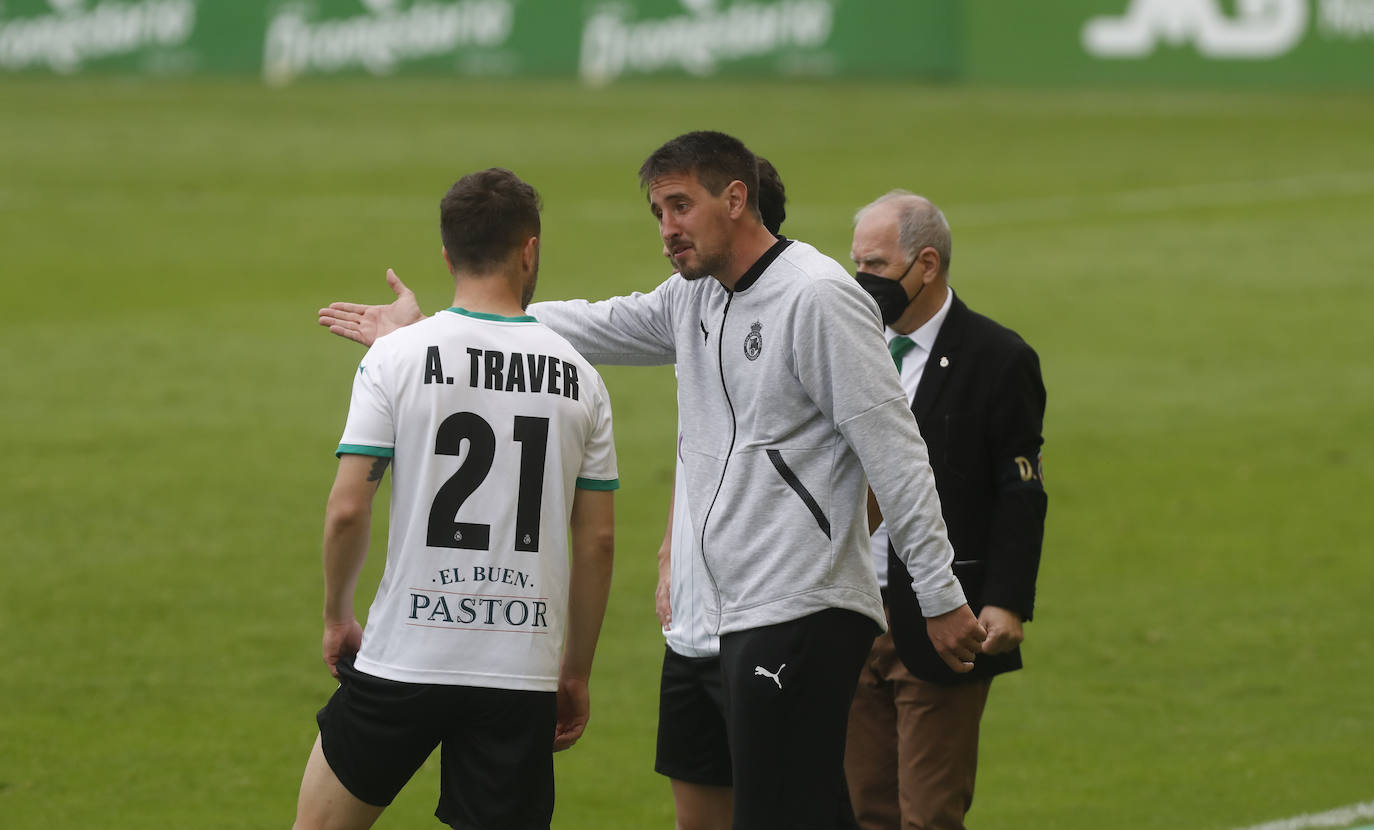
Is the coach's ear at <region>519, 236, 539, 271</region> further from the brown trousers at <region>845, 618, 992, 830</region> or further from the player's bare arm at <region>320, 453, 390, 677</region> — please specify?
the brown trousers at <region>845, 618, 992, 830</region>

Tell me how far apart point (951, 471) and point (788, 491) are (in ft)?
3.26

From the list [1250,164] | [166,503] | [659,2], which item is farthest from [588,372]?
[659,2]

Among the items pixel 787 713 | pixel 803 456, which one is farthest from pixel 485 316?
pixel 787 713

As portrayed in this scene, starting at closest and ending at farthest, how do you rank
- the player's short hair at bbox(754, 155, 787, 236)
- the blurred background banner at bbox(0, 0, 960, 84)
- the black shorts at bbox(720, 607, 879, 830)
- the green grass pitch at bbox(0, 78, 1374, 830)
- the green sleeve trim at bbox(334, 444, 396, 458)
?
the green sleeve trim at bbox(334, 444, 396, 458) → the black shorts at bbox(720, 607, 879, 830) → the player's short hair at bbox(754, 155, 787, 236) → the green grass pitch at bbox(0, 78, 1374, 830) → the blurred background banner at bbox(0, 0, 960, 84)

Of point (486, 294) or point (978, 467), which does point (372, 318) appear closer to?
point (486, 294)

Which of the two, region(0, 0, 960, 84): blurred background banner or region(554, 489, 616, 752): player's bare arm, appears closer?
region(554, 489, 616, 752): player's bare arm

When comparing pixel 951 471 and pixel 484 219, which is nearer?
pixel 484 219

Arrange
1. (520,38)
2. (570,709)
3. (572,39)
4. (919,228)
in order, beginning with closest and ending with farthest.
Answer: (570,709)
(919,228)
(572,39)
(520,38)

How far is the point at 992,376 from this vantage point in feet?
17.8

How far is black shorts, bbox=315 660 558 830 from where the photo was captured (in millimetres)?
4594

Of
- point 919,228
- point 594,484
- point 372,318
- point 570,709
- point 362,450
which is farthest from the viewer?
point 919,228

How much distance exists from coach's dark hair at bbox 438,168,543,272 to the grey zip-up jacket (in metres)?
0.54

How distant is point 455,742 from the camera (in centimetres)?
470

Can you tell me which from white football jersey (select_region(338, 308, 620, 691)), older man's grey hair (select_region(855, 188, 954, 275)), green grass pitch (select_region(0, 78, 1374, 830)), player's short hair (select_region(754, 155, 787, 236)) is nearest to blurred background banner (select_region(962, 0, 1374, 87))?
green grass pitch (select_region(0, 78, 1374, 830))
